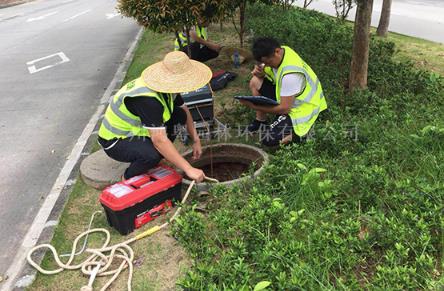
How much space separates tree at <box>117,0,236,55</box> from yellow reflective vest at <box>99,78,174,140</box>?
198 centimetres

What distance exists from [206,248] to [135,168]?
124 cm

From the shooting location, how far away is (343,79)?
20.4 ft

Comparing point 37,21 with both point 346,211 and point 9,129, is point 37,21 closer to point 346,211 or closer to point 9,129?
point 9,129

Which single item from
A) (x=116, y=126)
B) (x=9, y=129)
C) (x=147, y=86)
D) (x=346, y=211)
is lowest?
(x=9, y=129)

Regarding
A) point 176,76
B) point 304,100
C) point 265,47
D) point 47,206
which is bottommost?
point 47,206

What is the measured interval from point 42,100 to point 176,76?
492cm

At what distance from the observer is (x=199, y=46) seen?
7.65m

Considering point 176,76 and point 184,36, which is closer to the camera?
point 176,76

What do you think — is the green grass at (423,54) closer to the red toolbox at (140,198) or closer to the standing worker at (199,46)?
the standing worker at (199,46)

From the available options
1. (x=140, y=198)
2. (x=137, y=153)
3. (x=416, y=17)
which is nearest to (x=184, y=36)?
(x=137, y=153)

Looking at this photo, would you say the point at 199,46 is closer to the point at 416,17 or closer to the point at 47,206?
the point at 47,206

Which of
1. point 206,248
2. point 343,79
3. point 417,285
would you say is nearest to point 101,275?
point 206,248

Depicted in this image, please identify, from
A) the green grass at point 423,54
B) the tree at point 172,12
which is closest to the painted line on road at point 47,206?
the tree at point 172,12

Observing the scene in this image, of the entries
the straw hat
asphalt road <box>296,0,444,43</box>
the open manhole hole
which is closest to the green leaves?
the straw hat
